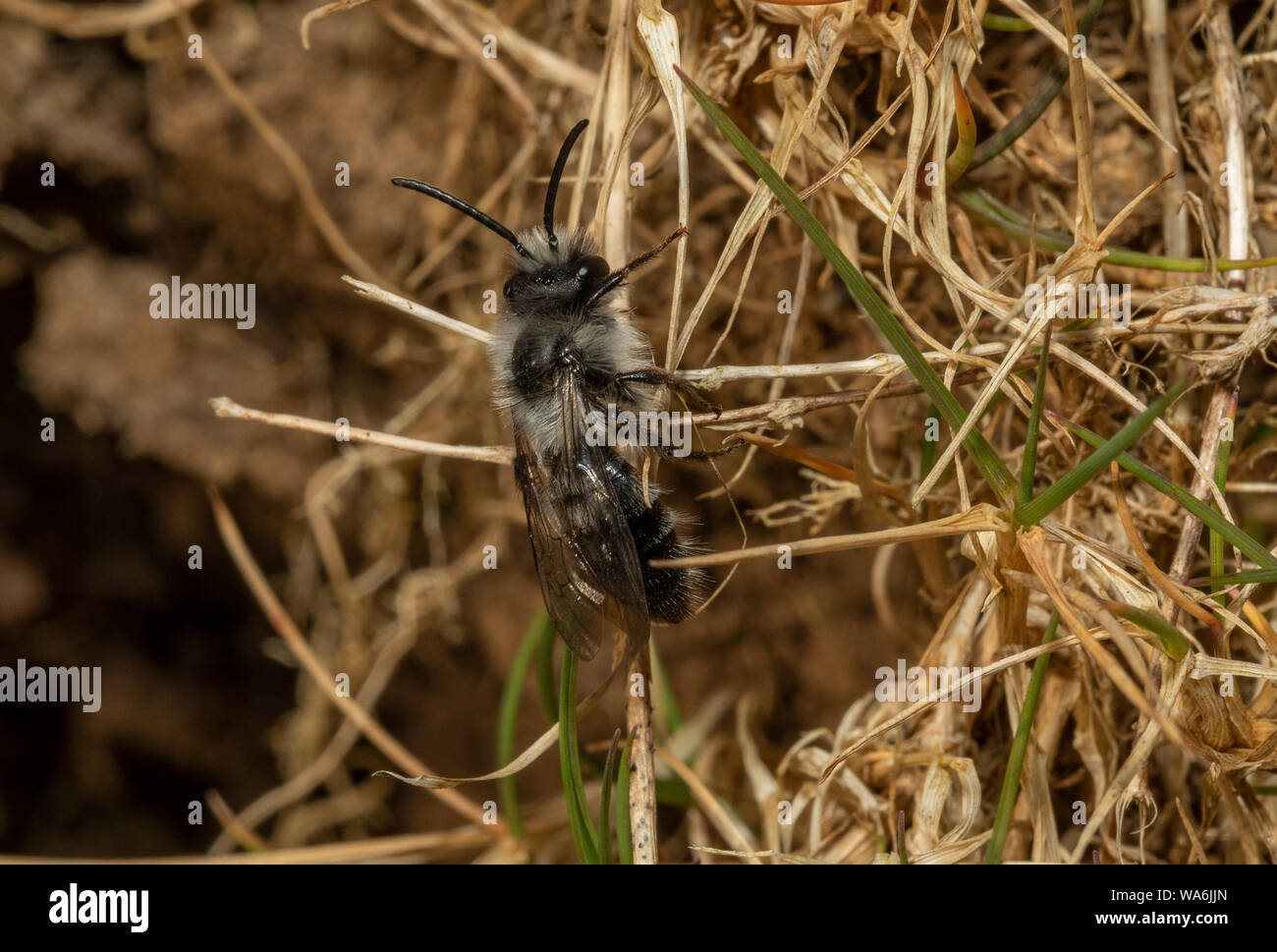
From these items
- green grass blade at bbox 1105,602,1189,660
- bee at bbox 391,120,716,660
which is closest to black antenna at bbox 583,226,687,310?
bee at bbox 391,120,716,660

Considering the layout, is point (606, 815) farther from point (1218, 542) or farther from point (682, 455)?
point (1218, 542)

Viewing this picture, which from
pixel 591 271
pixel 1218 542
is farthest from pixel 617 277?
pixel 1218 542

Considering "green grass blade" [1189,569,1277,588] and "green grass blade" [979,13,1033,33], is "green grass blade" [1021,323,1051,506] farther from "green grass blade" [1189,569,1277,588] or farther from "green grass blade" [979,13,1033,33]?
"green grass blade" [979,13,1033,33]

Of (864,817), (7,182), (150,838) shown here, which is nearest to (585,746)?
(864,817)

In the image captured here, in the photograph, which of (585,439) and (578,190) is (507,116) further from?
(585,439)

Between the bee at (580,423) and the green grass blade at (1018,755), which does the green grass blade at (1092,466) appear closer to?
the green grass blade at (1018,755)

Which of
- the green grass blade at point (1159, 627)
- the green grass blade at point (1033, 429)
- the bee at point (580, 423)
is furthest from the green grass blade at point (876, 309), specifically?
the bee at point (580, 423)

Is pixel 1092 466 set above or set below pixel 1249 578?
above

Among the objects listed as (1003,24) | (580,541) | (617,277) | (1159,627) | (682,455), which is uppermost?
(1003,24)
